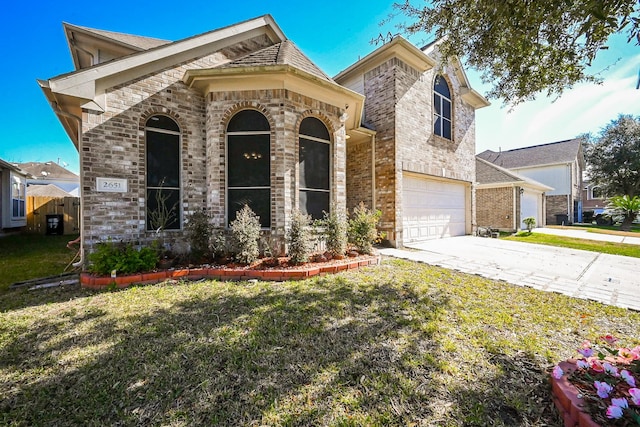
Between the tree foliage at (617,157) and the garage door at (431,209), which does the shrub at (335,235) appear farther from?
the tree foliage at (617,157)

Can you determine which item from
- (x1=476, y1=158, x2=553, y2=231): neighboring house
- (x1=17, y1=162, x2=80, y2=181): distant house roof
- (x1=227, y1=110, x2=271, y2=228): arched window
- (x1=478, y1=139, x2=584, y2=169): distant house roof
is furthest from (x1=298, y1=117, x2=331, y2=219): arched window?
(x1=17, y1=162, x2=80, y2=181): distant house roof

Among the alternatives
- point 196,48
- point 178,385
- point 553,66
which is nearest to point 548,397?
point 178,385

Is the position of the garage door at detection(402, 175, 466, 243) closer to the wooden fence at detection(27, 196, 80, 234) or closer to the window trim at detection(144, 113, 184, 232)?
the window trim at detection(144, 113, 184, 232)

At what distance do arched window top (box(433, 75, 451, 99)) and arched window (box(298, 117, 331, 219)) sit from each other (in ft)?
22.9

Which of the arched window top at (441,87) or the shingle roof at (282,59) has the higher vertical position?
the arched window top at (441,87)

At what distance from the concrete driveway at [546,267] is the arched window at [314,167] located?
2.72 metres

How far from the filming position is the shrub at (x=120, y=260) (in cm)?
473

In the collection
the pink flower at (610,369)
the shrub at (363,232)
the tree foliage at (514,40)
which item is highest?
the tree foliage at (514,40)

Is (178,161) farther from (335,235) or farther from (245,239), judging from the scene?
(335,235)

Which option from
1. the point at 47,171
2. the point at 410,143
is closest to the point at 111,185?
the point at 410,143

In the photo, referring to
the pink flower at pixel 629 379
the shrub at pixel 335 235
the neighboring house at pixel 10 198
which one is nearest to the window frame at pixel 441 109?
the shrub at pixel 335 235

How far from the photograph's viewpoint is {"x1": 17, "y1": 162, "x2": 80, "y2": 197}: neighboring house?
26.3 m

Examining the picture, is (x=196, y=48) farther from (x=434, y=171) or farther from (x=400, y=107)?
(x=434, y=171)

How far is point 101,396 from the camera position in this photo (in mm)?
2096
